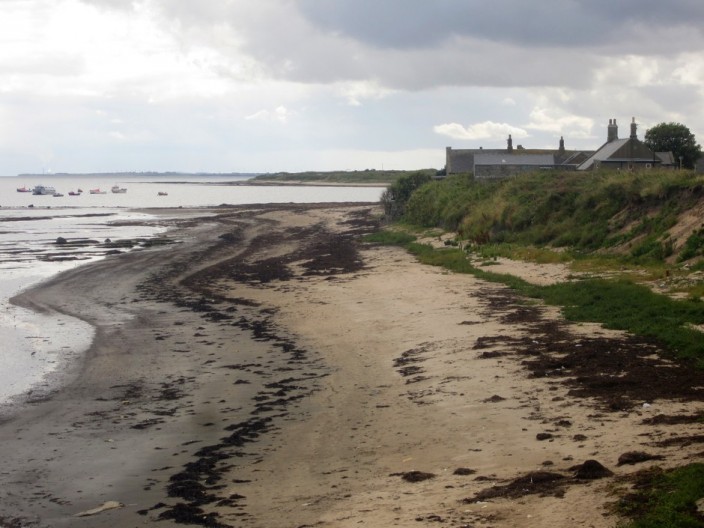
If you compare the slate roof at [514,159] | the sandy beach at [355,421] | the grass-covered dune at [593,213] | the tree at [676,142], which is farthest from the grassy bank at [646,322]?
the tree at [676,142]

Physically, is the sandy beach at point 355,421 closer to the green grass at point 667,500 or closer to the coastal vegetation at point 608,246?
the green grass at point 667,500

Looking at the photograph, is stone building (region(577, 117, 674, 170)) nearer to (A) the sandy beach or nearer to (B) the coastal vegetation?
(B) the coastal vegetation

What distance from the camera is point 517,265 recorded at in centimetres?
2858

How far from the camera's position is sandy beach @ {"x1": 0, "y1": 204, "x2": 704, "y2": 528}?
9.16 meters

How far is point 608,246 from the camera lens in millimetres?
29141

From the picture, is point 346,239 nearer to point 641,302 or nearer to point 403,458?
point 641,302

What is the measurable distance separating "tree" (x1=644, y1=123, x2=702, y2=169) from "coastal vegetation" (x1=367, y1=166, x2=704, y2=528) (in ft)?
68.4

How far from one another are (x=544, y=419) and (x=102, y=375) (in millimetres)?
9514

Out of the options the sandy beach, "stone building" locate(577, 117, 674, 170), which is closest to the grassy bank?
the sandy beach

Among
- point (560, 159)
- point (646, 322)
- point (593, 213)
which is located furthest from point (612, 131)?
point (646, 322)

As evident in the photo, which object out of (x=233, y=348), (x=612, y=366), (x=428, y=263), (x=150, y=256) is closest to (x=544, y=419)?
(x=612, y=366)

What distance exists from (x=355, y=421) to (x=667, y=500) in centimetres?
576

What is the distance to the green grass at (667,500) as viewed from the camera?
7.23m

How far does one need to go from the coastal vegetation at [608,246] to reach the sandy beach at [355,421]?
0.53 m
